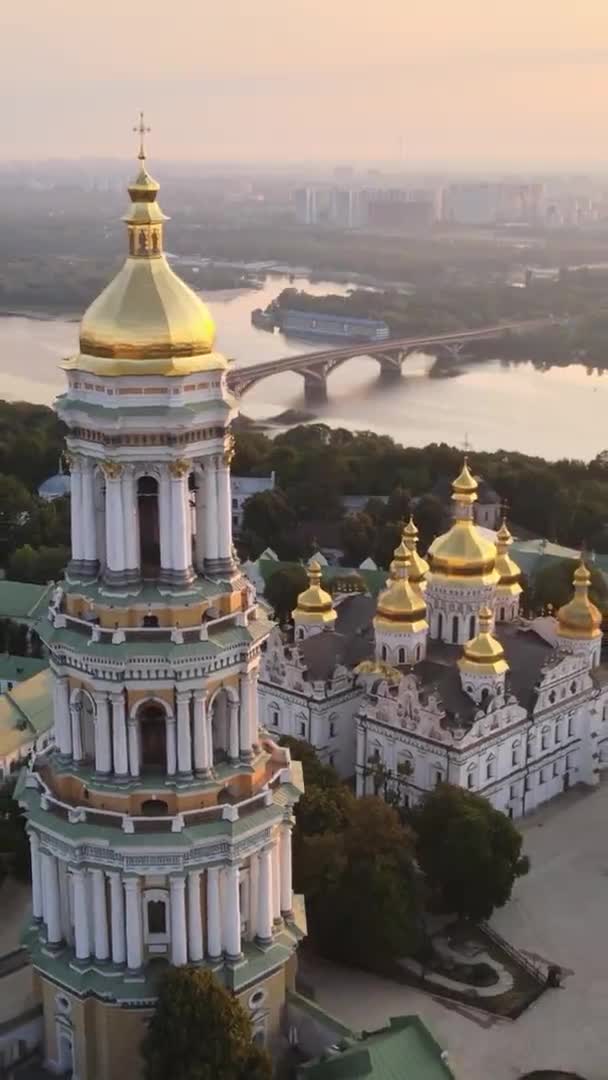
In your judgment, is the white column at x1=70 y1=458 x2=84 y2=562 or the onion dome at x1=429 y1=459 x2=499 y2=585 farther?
the onion dome at x1=429 y1=459 x2=499 y2=585

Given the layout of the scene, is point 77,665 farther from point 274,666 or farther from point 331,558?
point 331,558

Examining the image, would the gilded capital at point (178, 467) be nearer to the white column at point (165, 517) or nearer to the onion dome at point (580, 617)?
the white column at point (165, 517)

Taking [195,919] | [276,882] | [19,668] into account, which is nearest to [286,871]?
[276,882]

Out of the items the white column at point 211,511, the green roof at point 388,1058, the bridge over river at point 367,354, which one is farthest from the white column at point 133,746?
the bridge over river at point 367,354

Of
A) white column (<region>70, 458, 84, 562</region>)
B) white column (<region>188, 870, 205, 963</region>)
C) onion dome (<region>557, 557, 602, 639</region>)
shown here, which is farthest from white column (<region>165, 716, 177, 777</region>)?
onion dome (<region>557, 557, 602, 639</region>)

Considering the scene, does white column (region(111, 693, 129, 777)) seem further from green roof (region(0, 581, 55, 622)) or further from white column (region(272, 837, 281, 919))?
green roof (region(0, 581, 55, 622))

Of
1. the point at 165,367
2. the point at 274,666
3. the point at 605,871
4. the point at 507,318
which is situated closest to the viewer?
the point at 165,367

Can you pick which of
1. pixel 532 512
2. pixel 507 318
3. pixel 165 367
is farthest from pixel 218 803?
pixel 507 318
